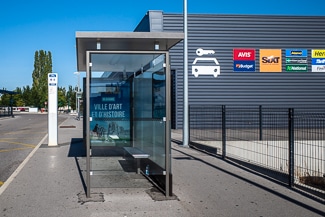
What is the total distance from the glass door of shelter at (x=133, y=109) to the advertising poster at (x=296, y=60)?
16727 millimetres

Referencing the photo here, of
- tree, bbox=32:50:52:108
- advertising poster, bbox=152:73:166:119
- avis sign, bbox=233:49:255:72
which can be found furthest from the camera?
tree, bbox=32:50:52:108

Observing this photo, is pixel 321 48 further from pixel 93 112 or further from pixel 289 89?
pixel 93 112

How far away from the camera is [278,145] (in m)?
12.0

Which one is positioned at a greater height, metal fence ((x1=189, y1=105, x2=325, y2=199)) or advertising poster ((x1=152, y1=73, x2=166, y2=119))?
advertising poster ((x1=152, y1=73, x2=166, y2=119))

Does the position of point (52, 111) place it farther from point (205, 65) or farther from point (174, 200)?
point (205, 65)

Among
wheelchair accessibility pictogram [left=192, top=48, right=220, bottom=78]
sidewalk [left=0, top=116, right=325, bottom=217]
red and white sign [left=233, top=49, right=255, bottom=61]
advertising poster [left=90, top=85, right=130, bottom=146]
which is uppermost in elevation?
red and white sign [left=233, top=49, right=255, bottom=61]

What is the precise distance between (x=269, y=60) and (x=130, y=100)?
1657 cm

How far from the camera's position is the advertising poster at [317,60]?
24891mm

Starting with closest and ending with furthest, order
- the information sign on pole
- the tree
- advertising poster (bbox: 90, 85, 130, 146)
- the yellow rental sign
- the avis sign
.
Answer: advertising poster (bbox: 90, 85, 130, 146) < the information sign on pole < the avis sign < the yellow rental sign < the tree

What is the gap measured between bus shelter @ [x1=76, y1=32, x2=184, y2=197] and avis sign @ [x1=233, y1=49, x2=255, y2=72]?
14.4 metres

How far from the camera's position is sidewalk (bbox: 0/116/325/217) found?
5.95 m

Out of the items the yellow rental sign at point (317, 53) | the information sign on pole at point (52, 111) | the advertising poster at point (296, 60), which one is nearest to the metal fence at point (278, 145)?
the information sign on pole at point (52, 111)

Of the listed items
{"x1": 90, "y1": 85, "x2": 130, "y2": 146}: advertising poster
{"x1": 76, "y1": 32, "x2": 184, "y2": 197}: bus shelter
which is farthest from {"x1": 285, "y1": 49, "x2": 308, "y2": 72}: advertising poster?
{"x1": 90, "y1": 85, "x2": 130, "y2": 146}: advertising poster

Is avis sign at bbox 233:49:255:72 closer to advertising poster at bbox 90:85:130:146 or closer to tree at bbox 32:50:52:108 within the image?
advertising poster at bbox 90:85:130:146
